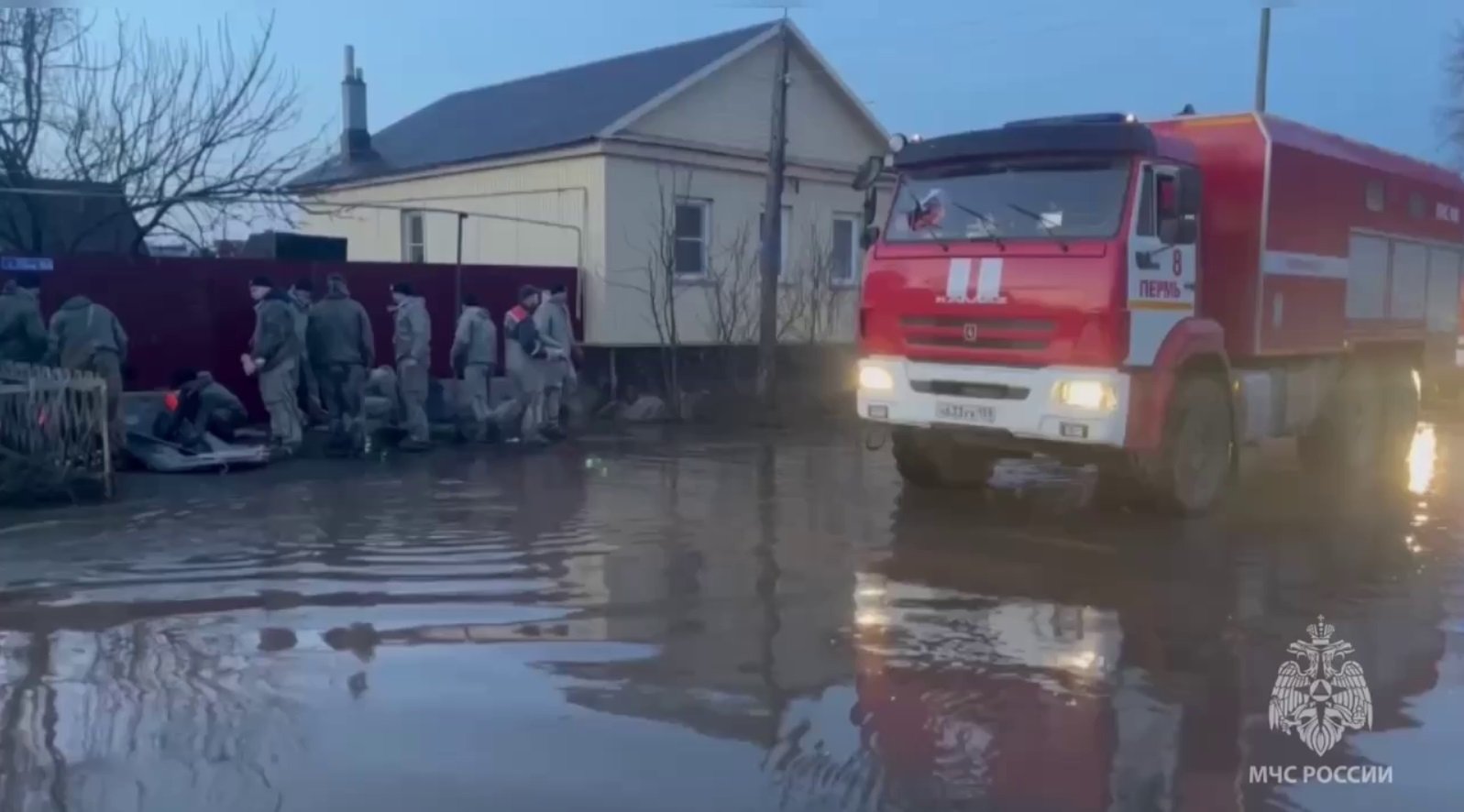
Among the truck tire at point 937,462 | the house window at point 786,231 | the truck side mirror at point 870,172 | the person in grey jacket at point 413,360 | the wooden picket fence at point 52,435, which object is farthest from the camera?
the house window at point 786,231

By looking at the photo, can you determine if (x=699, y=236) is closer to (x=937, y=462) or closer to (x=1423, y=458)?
(x=937, y=462)

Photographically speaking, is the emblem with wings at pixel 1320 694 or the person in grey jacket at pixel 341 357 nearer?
the emblem with wings at pixel 1320 694

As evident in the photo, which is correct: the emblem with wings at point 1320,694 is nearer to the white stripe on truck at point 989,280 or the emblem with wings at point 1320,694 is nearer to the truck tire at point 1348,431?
the white stripe on truck at point 989,280

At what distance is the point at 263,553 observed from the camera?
372 inches

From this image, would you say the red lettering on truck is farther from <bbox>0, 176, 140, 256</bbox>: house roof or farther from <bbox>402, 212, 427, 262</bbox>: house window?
<bbox>402, 212, 427, 262</bbox>: house window

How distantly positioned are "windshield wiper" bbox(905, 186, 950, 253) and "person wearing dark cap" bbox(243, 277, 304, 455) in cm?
680

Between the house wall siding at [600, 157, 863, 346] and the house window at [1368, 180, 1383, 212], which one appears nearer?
the house window at [1368, 180, 1383, 212]

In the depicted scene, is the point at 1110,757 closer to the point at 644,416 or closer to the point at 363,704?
the point at 363,704

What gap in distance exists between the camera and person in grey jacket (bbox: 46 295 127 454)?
12922mm

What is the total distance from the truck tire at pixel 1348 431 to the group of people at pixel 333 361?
8.36 metres

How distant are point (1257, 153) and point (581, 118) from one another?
12682 mm

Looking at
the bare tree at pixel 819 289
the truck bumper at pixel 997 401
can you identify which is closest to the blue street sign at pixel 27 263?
the truck bumper at pixel 997 401

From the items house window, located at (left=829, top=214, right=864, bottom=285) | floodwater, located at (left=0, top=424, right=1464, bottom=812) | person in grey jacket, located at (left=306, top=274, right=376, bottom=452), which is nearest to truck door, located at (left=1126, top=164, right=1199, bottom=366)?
Answer: floodwater, located at (left=0, top=424, right=1464, bottom=812)

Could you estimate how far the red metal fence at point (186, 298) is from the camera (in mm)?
15547
